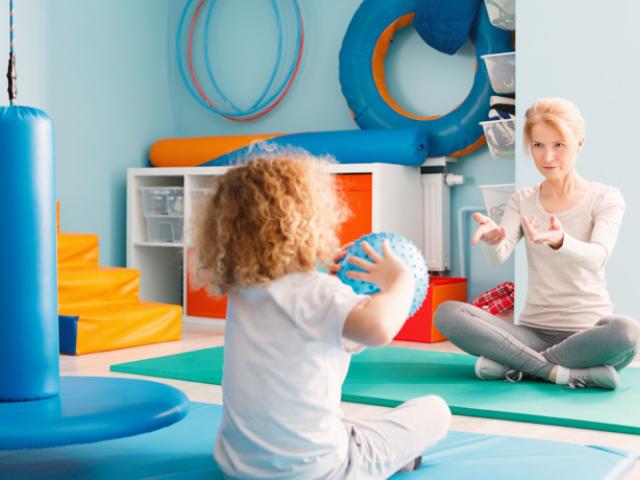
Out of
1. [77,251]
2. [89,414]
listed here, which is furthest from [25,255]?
[77,251]

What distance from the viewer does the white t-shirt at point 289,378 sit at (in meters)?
1.39

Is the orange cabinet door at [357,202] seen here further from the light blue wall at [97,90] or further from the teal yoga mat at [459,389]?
the light blue wall at [97,90]

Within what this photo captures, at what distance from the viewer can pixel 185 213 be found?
418 centimetres

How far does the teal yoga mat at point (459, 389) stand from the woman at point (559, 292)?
66 millimetres

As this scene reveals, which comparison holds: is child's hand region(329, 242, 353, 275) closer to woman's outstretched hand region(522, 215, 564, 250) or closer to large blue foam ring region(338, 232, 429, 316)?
large blue foam ring region(338, 232, 429, 316)

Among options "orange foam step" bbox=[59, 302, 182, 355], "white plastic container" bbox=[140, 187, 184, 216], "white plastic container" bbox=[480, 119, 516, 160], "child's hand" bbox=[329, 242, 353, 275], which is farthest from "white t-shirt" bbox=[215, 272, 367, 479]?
"white plastic container" bbox=[140, 187, 184, 216]

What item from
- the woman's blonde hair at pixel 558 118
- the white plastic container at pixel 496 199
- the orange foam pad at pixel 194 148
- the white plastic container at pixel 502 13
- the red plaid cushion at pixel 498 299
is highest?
the white plastic container at pixel 502 13

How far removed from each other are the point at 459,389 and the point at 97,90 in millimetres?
2658

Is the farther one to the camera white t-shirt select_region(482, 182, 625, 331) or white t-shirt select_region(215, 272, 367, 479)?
white t-shirt select_region(482, 182, 625, 331)

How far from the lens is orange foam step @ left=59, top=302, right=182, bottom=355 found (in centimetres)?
323

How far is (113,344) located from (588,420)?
73.4 inches

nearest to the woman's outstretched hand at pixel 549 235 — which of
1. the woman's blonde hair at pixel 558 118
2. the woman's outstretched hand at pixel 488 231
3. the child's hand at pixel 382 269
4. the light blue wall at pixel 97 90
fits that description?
the woman's outstretched hand at pixel 488 231

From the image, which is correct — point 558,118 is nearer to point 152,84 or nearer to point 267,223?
point 267,223

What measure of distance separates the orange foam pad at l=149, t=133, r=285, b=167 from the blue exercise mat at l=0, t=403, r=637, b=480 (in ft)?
7.66
